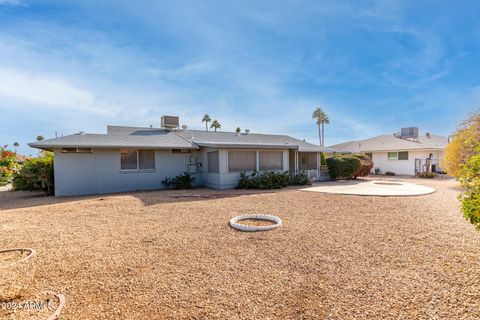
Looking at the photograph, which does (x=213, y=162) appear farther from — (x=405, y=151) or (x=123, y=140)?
(x=405, y=151)

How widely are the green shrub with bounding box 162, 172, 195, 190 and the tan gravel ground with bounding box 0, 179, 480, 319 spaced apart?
597 cm

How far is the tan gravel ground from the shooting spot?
265cm

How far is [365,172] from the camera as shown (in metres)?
18.9

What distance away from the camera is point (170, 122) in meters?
17.0

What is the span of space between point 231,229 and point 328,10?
417 inches

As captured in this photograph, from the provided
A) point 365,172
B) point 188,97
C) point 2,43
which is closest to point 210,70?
point 188,97

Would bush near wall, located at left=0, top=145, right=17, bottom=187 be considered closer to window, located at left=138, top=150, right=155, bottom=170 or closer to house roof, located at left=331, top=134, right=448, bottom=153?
window, located at left=138, top=150, right=155, bottom=170

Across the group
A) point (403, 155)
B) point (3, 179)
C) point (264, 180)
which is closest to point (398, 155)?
point (403, 155)

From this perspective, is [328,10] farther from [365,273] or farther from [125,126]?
[125,126]

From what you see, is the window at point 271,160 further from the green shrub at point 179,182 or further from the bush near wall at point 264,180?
the green shrub at point 179,182

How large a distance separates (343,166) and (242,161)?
26.1 ft

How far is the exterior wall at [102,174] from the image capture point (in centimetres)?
1138

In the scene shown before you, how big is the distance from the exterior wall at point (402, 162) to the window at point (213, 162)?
802 inches

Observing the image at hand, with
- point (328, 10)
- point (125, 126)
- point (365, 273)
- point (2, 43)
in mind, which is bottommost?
point (365, 273)
